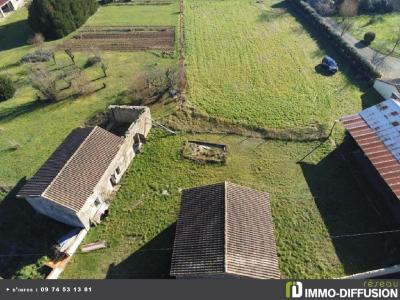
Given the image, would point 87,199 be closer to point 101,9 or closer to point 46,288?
point 46,288

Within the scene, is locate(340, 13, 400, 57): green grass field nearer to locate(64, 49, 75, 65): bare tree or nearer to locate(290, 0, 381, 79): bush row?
locate(290, 0, 381, 79): bush row

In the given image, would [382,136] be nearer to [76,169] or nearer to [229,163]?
[229,163]

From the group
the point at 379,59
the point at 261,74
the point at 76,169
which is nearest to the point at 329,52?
the point at 379,59

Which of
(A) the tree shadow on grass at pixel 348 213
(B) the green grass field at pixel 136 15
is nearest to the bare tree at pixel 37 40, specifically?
(B) the green grass field at pixel 136 15

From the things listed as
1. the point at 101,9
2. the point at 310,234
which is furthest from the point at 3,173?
the point at 101,9

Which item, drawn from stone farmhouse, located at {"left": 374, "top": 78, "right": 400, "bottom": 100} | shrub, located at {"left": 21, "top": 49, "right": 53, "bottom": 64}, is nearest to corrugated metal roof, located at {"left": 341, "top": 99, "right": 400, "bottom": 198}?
stone farmhouse, located at {"left": 374, "top": 78, "right": 400, "bottom": 100}
